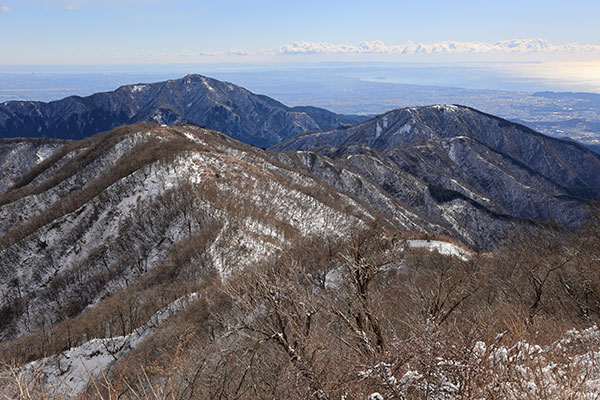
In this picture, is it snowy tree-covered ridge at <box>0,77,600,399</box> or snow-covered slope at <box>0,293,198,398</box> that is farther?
snow-covered slope at <box>0,293,198,398</box>

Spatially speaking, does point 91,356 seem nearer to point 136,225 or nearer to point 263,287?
point 136,225

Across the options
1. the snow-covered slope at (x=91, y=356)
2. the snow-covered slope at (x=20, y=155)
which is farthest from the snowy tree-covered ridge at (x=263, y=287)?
the snow-covered slope at (x=20, y=155)

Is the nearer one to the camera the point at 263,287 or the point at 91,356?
the point at 263,287

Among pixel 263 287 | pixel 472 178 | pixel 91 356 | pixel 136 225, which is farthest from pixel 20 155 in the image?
pixel 472 178

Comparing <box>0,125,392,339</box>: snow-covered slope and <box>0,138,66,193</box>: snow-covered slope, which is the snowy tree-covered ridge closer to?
<box>0,125,392,339</box>: snow-covered slope

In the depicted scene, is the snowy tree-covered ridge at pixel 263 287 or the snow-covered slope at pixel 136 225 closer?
the snowy tree-covered ridge at pixel 263 287

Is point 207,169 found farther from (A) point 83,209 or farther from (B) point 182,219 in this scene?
(A) point 83,209

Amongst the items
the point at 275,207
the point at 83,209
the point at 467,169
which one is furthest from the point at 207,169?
the point at 467,169

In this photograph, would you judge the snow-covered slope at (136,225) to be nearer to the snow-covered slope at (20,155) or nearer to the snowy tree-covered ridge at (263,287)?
the snowy tree-covered ridge at (263,287)

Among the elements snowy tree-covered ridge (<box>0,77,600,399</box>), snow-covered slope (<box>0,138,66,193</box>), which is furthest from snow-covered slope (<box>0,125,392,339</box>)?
snow-covered slope (<box>0,138,66,193</box>)

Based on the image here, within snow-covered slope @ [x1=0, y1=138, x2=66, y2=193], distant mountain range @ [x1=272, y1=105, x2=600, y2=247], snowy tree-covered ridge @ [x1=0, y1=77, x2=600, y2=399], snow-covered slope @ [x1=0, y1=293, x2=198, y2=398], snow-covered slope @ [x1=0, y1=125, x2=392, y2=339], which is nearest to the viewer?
snowy tree-covered ridge @ [x1=0, y1=77, x2=600, y2=399]

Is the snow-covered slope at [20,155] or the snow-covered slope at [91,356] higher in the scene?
the snow-covered slope at [20,155]
